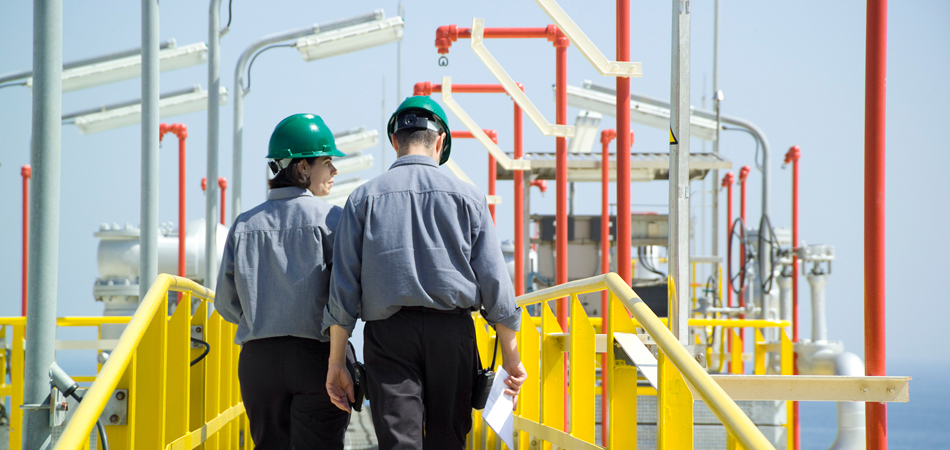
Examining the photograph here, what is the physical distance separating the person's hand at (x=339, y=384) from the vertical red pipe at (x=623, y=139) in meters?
3.17

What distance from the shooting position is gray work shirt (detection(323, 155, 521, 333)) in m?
2.99

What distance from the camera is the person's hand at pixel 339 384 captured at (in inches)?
124

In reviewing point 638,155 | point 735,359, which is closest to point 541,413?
point 735,359

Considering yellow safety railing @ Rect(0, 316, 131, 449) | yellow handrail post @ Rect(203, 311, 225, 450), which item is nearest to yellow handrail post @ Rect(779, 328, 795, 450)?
yellow handrail post @ Rect(203, 311, 225, 450)

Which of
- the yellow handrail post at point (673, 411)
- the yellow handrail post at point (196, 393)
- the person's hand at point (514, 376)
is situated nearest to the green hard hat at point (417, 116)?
the person's hand at point (514, 376)

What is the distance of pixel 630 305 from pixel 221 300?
5.32 feet

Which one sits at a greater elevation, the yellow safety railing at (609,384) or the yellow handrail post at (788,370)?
the yellow safety railing at (609,384)

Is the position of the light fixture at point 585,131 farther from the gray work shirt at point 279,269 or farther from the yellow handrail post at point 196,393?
the gray work shirt at point 279,269

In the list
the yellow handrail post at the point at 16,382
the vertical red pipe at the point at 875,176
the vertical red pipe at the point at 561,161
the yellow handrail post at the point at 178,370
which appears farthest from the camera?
the vertical red pipe at the point at 561,161

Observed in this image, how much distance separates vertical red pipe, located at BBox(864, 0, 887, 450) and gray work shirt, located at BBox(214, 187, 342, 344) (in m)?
2.22

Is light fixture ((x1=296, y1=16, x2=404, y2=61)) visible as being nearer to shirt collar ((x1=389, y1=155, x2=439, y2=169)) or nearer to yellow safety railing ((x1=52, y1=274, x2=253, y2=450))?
yellow safety railing ((x1=52, y1=274, x2=253, y2=450))

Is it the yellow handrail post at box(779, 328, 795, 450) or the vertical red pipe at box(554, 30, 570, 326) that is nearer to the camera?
the yellow handrail post at box(779, 328, 795, 450)

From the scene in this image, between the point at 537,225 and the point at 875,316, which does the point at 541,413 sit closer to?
the point at 875,316

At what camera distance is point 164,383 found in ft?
11.3
